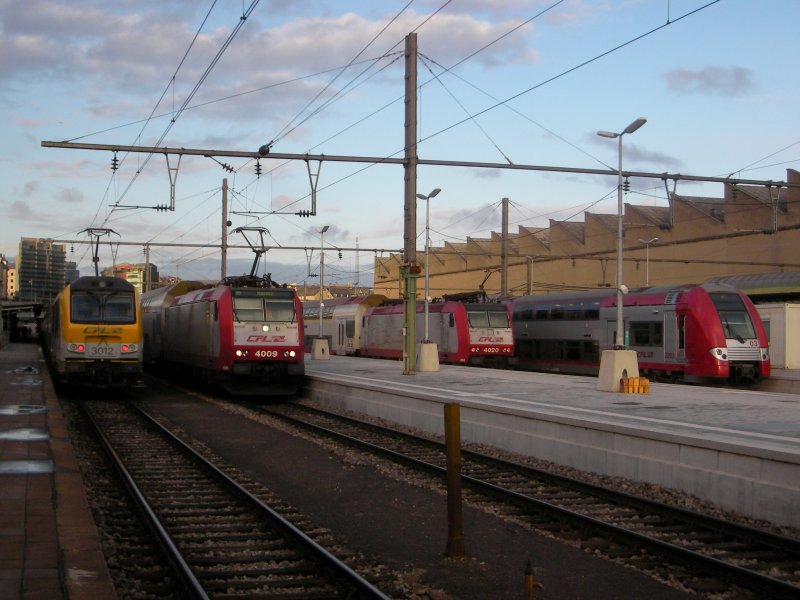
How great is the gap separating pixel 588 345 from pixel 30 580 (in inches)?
1051

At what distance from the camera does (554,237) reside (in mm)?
74438

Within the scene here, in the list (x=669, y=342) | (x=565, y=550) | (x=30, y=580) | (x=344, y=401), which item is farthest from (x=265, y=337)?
(x=30, y=580)

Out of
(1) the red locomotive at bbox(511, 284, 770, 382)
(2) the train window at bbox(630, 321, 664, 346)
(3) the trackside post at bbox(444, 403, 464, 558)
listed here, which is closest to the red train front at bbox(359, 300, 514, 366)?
(1) the red locomotive at bbox(511, 284, 770, 382)

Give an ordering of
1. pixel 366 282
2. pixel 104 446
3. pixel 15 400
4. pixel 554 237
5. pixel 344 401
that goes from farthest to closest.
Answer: pixel 366 282
pixel 554 237
pixel 344 401
pixel 15 400
pixel 104 446

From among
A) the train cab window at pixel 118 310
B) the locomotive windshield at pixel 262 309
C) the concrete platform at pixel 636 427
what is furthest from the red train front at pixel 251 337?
the train cab window at pixel 118 310

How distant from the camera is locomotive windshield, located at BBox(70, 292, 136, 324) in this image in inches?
859

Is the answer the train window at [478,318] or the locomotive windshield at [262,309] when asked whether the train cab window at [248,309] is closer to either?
the locomotive windshield at [262,309]

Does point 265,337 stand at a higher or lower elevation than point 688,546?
higher

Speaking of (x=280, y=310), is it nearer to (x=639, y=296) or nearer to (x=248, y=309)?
(x=248, y=309)

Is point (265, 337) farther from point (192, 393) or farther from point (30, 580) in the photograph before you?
point (30, 580)

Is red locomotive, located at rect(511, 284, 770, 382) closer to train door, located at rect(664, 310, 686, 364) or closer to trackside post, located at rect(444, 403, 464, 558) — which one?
train door, located at rect(664, 310, 686, 364)

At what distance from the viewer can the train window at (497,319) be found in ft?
111

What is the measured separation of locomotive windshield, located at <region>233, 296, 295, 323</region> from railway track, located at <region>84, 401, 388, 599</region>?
892cm

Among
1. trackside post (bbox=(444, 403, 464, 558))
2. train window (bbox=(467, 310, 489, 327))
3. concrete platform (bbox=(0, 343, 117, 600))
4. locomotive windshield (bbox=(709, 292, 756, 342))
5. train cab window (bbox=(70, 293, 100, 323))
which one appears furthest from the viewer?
train window (bbox=(467, 310, 489, 327))
